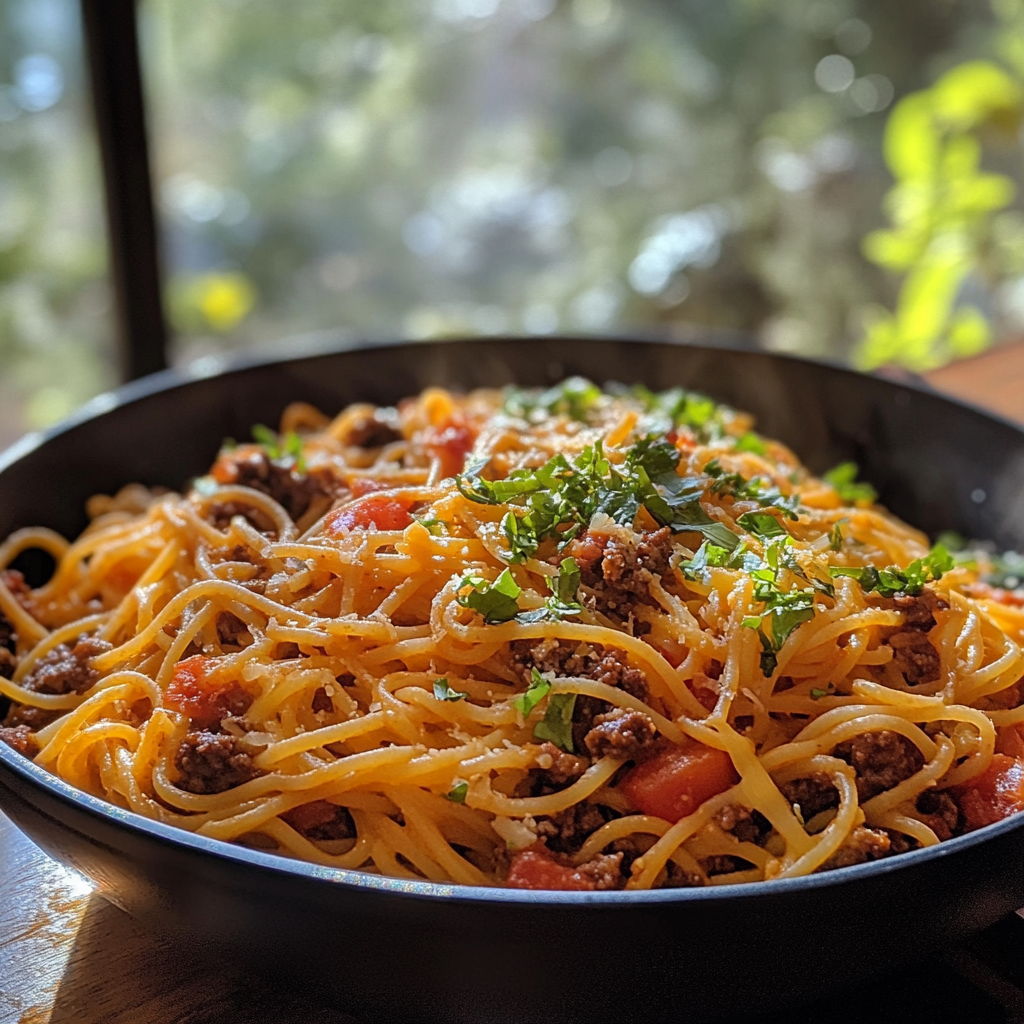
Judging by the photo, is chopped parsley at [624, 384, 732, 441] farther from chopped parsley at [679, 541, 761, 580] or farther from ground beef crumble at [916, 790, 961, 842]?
ground beef crumble at [916, 790, 961, 842]

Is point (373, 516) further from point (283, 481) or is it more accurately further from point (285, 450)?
point (285, 450)

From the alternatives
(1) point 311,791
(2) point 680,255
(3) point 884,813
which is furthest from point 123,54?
(3) point 884,813

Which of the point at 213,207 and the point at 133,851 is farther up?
the point at 213,207

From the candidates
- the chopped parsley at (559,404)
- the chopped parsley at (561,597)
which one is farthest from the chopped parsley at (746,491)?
the chopped parsley at (559,404)

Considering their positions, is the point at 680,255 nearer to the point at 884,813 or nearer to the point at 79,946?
the point at 884,813

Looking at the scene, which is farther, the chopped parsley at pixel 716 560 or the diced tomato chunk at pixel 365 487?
the diced tomato chunk at pixel 365 487

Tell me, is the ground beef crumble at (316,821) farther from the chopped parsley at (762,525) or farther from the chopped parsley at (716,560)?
the chopped parsley at (762,525)
